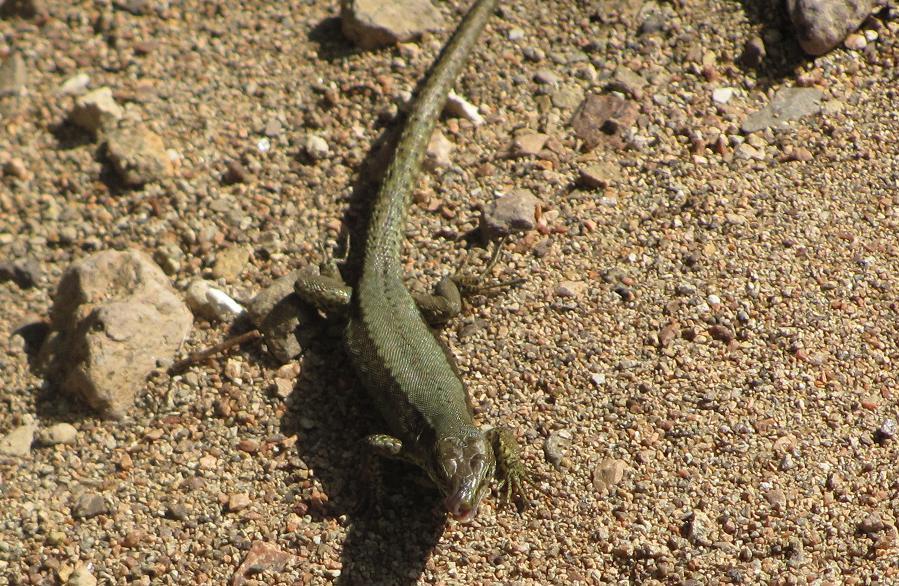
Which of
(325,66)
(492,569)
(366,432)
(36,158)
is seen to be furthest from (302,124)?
(492,569)

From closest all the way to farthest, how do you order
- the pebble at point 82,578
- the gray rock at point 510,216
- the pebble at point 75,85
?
the pebble at point 82,578 → the gray rock at point 510,216 → the pebble at point 75,85

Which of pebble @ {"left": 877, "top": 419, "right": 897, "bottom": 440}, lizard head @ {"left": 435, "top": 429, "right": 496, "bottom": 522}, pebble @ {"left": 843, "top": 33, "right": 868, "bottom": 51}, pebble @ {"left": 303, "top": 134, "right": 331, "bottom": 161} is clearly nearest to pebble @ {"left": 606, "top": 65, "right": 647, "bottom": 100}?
pebble @ {"left": 843, "top": 33, "right": 868, "bottom": 51}

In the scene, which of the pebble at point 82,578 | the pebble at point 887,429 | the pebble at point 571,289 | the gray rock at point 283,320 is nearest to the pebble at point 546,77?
the pebble at point 571,289

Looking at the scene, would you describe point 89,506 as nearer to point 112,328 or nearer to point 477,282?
point 112,328

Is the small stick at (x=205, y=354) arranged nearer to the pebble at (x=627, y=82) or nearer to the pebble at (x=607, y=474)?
the pebble at (x=607, y=474)

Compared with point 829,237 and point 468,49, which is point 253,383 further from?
point 829,237

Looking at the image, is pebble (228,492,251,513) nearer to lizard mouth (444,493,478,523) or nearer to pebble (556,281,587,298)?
lizard mouth (444,493,478,523)
